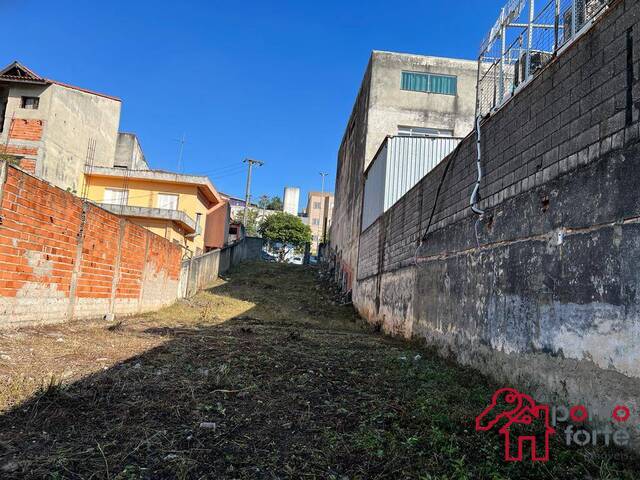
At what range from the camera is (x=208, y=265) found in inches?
699

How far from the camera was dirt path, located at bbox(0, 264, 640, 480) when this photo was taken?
2.37 metres

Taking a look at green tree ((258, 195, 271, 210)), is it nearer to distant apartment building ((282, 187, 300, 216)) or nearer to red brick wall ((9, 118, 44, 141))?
distant apartment building ((282, 187, 300, 216))

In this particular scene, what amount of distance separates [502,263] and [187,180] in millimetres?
19265

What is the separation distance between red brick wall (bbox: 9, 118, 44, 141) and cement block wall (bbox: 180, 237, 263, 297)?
34.2 feet

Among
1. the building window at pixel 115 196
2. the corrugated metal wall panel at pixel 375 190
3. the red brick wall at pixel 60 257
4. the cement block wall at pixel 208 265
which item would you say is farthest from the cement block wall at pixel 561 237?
the building window at pixel 115 196

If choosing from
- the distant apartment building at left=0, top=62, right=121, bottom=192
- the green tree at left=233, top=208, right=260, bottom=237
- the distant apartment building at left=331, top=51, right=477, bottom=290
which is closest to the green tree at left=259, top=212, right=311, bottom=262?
the green tree at left=233, top=208, right=260, bottom=237

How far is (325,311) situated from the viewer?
13.6m

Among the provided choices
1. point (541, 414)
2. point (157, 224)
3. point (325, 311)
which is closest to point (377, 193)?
point (325, 311)

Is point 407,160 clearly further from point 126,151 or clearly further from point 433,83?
point 126,151

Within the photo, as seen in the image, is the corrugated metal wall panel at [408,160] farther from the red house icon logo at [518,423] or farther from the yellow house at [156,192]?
A: the yellow house at [156,192]

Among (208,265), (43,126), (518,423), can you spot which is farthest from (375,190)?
(43,126)

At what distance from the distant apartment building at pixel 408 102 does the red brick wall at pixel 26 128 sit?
1536 cm

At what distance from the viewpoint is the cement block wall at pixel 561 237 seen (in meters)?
2.75

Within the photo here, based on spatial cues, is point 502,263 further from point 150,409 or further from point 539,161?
point 150,409
